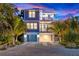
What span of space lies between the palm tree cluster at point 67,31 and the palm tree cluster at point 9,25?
18.0 inches

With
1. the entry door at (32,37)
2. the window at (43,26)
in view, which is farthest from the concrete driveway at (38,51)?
the window at (43,26)

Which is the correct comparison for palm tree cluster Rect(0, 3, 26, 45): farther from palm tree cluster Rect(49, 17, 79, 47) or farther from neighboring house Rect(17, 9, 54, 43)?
palm tree cluster Rect(49, 17, 79, 47)

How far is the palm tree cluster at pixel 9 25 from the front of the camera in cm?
462

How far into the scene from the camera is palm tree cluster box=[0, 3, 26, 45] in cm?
462

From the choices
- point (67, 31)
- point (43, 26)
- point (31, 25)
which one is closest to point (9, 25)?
point (31, 25)

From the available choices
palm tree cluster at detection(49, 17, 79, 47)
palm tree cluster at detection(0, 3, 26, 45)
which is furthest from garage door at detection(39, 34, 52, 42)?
palm tree cluster at detection(0, 3, 26, 45)

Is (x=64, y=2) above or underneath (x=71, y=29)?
above

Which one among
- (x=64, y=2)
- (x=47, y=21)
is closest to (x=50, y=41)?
(x=47, y=21)

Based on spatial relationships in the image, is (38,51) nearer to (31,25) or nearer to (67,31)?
(31,25)

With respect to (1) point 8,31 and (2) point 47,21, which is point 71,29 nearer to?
(2) point 47,21

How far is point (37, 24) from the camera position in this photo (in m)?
4.66

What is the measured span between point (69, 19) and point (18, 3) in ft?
2.41

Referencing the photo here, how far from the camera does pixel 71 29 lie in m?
4.63

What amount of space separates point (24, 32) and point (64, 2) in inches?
27.2
